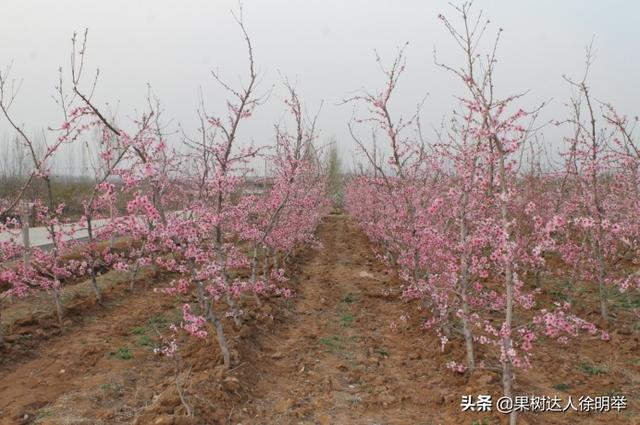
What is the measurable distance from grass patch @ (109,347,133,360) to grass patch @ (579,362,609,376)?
22.4 feet

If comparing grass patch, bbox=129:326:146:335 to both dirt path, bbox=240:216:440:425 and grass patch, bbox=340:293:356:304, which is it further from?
grass patch, bbox=340:293:356:304

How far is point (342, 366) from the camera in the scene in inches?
284

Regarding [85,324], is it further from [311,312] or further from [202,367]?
[311,312]

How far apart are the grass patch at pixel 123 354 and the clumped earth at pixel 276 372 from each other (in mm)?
62

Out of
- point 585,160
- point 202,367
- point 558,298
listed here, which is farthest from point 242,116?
point 558,298

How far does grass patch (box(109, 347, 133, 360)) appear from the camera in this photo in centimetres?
747

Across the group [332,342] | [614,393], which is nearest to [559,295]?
[614,393]

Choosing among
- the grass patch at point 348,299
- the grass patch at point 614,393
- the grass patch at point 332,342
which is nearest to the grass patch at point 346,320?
the grass patch at point 332,342

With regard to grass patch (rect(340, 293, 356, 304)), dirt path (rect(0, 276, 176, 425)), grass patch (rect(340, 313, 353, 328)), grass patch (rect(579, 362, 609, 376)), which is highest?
dirt path (rect(0, 276, 176, 425))

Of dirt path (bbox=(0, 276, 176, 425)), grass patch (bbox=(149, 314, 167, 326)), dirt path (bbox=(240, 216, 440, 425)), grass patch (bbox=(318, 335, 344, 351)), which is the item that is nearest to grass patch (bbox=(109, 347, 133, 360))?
dirt path (bbox=(0, 276, 176, 425))

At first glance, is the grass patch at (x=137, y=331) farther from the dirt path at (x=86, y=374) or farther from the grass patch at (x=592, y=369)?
the grass patch at (x=592, y=369)

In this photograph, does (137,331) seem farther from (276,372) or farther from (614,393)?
A: (614,393)

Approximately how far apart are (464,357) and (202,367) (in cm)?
380

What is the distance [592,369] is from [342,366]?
11.9 feet
